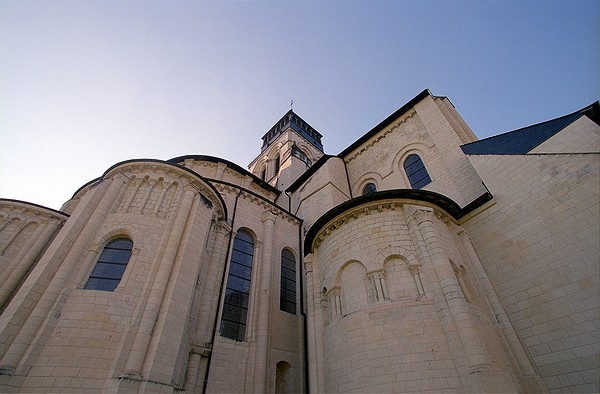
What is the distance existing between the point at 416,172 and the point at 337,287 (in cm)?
766

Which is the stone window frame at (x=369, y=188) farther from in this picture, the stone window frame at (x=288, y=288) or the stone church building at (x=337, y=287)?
the stone window frame at (x=288, y=288)

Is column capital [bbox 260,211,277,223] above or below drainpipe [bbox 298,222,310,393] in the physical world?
above

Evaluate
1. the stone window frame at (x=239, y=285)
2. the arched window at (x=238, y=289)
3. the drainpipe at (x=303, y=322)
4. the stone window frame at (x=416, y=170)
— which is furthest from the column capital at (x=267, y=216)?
the stone window frame at (x=416, y=170)

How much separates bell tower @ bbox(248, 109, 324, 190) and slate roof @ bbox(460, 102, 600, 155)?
12900 millimetres

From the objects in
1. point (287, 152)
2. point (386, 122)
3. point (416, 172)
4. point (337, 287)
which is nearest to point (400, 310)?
point (337, 287)

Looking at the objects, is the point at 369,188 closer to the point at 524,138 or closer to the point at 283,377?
the point at 524,138

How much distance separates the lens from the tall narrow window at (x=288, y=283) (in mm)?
12094

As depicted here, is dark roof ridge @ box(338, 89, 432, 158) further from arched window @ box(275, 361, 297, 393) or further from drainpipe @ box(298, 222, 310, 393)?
arched window @ box(275, 361, 297, 393)

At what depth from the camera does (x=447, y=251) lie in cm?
822

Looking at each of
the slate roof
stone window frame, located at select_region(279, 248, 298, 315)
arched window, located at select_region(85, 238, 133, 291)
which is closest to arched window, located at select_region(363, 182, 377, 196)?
the slate roof

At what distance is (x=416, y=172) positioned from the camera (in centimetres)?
1384

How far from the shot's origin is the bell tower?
76.0ft

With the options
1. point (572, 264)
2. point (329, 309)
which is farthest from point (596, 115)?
point (329, 309)

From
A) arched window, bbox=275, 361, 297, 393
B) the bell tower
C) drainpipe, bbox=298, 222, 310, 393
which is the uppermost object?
the bell tower
